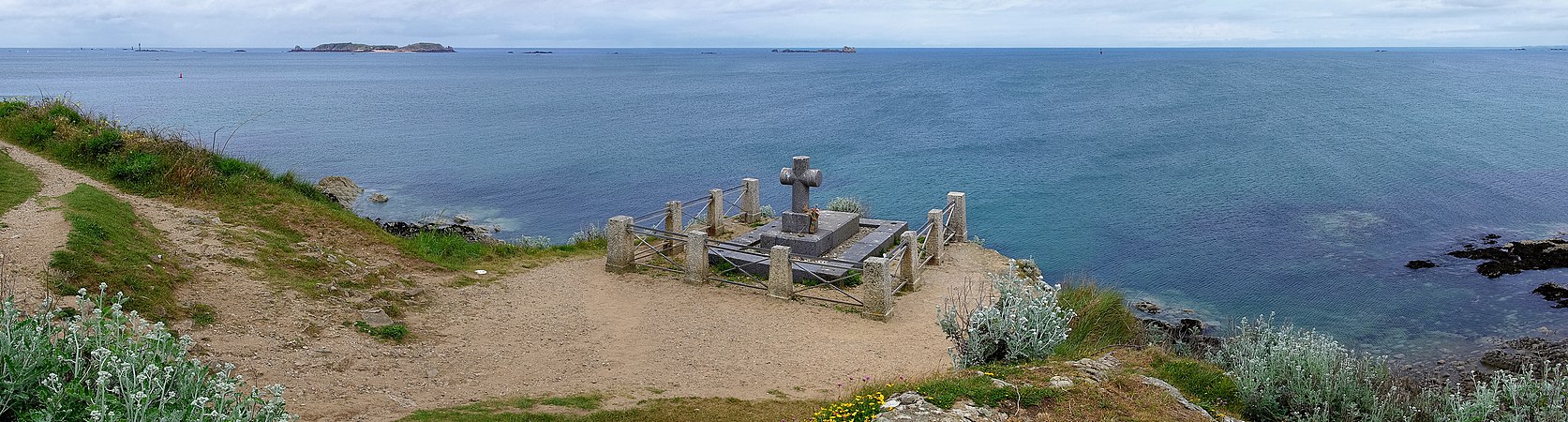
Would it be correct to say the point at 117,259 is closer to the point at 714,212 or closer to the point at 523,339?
the point at 523,339

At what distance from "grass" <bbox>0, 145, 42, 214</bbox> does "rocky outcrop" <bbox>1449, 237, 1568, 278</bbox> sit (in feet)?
96.3

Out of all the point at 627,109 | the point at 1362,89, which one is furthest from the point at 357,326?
the point at 1362,89

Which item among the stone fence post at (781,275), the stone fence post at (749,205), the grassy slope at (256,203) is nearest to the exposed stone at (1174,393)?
the stone fence post at (781,275)

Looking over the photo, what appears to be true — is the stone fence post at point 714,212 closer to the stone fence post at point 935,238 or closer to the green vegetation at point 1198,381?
the stone fence post at point 935,238

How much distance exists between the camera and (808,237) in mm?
17938

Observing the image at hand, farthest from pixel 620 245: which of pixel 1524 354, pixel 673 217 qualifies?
pixel 1524 354

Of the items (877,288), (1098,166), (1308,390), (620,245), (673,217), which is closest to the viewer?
(1308,390)

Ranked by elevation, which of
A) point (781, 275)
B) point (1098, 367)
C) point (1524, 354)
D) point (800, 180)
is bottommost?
point (1524, 354)

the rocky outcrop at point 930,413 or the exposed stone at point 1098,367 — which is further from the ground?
the rocky outcrop at point 930,413

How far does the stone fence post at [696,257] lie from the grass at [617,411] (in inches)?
227

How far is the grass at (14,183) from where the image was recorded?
14656 mm

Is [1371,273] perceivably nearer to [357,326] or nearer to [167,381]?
[357,326]

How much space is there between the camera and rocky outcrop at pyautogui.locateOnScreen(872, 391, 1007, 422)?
7926 millimetres

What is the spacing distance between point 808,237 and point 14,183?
527 inches
